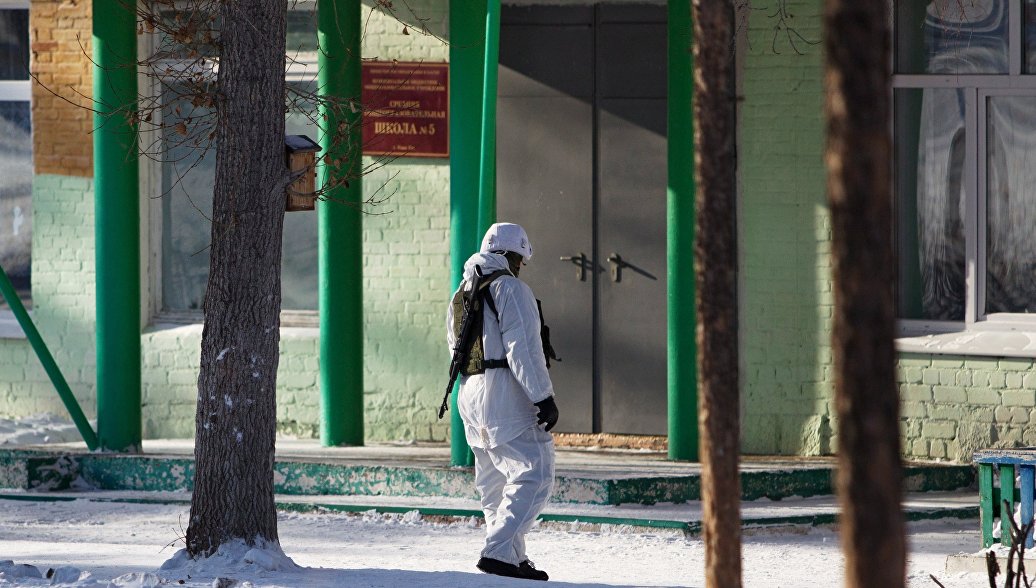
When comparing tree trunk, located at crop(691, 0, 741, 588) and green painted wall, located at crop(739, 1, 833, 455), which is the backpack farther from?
green painted wall, located at crop(739, 1, 833, 455)

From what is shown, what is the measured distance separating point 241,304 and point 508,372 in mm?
1253

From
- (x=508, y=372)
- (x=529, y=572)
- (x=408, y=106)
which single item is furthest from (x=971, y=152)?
(x=529, y=572)

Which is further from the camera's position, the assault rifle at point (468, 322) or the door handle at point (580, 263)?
the door handle at point (580, 263)

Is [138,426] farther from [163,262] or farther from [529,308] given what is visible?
[529,308]

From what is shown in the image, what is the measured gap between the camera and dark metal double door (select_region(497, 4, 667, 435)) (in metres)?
10.7

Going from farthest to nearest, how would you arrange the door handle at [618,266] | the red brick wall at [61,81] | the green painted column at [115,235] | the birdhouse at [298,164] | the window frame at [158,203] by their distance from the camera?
the red brick wall at [61,81] → the window frame at [158,203] → the door handle at [618,266] → the green painted column at [115,235] → the birdhouse at [298,164]

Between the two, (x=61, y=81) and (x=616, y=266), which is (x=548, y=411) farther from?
(x=61, y=81)

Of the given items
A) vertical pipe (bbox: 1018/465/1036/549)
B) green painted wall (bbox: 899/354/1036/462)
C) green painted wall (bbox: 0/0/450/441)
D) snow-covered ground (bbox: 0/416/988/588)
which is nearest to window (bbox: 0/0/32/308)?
green painted wall (bbox: 0/0/450/441)

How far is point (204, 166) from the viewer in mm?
11516

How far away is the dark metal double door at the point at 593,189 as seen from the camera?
10.7m

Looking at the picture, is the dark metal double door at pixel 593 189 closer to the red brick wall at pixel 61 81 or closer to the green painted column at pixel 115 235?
the green painted column at pixel 115 235

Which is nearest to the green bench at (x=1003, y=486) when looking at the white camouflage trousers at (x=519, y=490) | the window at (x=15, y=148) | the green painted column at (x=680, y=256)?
the white camouflage trousers at (x=519, y=490)

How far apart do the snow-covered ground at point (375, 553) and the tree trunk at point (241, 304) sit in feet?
0.65

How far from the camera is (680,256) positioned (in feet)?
32.6
